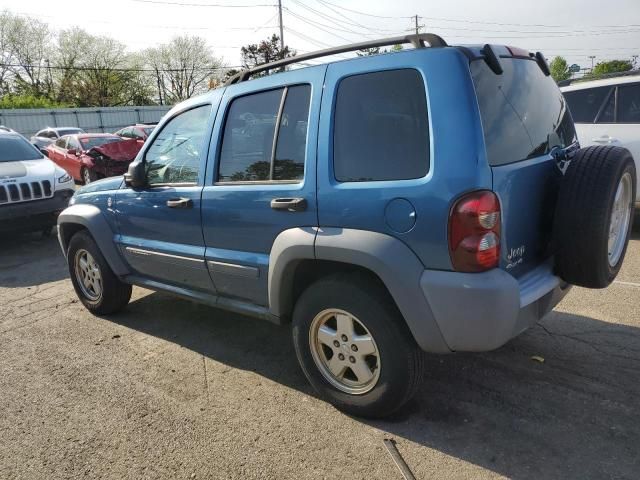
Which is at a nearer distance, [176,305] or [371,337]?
[371,337]

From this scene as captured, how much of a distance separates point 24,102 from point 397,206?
48.9m

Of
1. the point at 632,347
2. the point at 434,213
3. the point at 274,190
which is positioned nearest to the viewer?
the point at 434,213

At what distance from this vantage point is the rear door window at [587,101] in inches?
251

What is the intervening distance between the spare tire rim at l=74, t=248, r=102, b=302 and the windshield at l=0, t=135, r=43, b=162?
4.35 m

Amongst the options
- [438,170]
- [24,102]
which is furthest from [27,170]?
[24,102]

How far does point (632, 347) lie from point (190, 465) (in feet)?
9.80

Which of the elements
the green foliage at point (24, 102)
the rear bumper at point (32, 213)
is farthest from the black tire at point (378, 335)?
the green foliage at point (24, 102)

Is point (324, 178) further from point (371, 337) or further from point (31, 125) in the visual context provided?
point (31, 125)

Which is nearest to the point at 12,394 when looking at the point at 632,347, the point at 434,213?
the point at 434,213

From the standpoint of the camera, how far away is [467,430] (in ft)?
8.82

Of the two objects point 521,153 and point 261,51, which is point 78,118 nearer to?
point 261,51

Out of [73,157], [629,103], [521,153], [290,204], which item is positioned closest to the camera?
[521,153]

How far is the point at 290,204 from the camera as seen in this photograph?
2.78 m

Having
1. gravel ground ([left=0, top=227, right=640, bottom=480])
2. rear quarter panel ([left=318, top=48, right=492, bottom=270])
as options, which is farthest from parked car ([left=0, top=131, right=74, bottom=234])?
rear quarter panel ([left=318, top=48, right=492, bottom=270])
